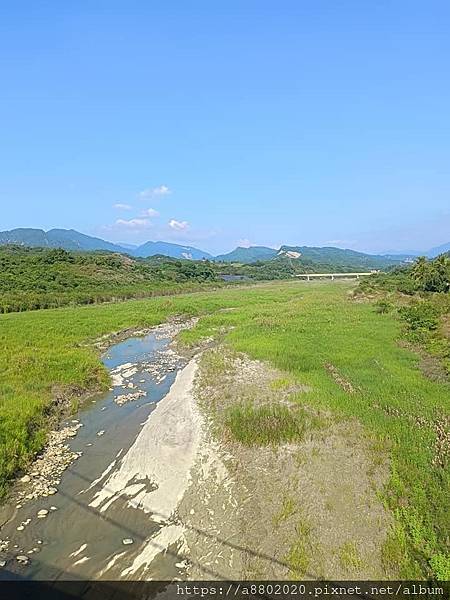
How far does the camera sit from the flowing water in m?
7.80

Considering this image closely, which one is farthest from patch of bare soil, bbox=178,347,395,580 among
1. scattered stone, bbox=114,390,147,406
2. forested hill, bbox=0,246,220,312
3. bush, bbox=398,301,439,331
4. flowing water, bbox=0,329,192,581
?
forested hill, bbox=0,246,220,312

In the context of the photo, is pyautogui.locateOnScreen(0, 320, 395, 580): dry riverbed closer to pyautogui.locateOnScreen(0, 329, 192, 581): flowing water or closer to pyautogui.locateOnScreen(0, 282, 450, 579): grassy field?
pyautogui.locateOnScreen(0, 329, 192, 581): flowing water

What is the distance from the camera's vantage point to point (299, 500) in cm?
933

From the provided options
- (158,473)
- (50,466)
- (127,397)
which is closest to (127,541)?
(158,473)

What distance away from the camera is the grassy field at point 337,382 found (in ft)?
27.5

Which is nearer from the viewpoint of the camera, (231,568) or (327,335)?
(231,568)

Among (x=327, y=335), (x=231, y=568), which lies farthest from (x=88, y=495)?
(x=327, y=335)

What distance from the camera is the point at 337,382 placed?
17.4m

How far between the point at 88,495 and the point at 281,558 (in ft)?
16.2

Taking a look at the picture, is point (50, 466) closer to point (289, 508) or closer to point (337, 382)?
point (289, 508)

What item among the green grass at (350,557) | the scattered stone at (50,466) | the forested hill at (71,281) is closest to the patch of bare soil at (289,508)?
the green grass at (350,557)

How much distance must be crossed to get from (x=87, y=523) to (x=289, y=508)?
423cm

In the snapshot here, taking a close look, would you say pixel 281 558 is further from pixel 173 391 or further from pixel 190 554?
pixel 173 391

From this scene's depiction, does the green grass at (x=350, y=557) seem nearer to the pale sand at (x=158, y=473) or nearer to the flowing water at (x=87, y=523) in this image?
the flowing water at (x=87, y=523)
